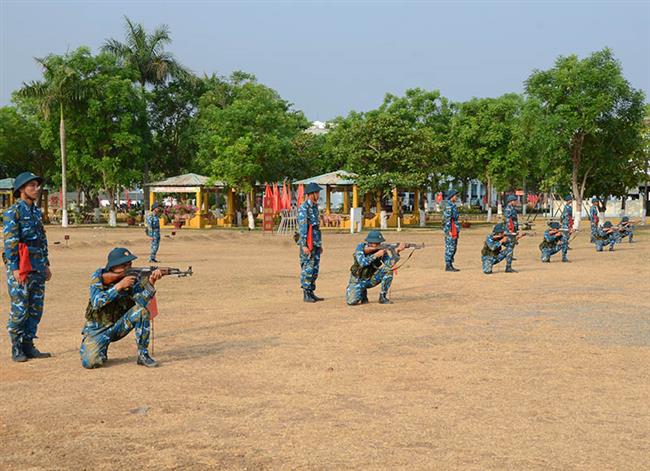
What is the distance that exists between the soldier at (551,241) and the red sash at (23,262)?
1473 centimetres

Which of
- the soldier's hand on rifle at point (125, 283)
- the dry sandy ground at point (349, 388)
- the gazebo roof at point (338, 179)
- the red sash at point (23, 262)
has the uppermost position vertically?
the gazebo roof at point (338, 179)

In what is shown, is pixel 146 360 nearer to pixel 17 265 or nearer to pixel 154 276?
pixel 154 276

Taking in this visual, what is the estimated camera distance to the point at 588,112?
115 feet

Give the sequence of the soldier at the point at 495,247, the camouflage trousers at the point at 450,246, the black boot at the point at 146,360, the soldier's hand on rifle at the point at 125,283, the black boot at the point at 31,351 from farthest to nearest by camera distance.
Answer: the camouflage trousers at the point at 450,246 → the soldier at the point at 495,247 → the black boot at the point at 31,351 → the black boot at the point at 146,360 → the soldier's hand on rifle at the point at 125,283

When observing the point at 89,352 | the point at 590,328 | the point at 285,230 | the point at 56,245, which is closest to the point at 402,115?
the point at 285,230

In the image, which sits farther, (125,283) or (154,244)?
(154,244)

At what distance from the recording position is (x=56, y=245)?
91.7ft

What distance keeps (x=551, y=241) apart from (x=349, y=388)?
14387mm

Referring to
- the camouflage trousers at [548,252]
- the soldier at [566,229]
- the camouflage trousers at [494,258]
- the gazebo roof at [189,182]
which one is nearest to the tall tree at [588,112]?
the soldier at [566,229]

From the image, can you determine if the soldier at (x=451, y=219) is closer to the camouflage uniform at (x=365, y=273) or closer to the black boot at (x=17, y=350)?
the camouflage uniform at (x=365, y=273)

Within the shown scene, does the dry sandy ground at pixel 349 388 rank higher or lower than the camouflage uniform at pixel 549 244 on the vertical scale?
lower

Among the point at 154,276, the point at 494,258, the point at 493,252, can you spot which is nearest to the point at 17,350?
the point at 154,276

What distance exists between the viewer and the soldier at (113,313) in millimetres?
7445

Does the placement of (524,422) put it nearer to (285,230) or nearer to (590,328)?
(590,328)
